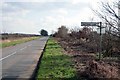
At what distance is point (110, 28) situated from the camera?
11.3m

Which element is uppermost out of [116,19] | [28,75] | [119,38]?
[116,19]

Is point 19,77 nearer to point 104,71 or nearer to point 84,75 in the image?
point 84,75

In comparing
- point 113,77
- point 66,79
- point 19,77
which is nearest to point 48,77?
point 66,79

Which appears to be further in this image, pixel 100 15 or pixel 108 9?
pixel 100 15

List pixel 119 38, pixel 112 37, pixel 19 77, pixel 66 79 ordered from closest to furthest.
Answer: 1. pixel 119 38
2. pixel 112 37
3. pixel 66 79
4. pixel 19 77

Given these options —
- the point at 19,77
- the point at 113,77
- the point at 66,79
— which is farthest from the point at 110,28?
the point at 19,77

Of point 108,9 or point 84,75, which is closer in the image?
point 108,9

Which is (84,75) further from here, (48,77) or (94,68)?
(48,77)

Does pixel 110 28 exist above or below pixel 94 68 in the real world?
above

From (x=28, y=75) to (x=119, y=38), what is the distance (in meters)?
5.75

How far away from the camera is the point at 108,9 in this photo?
36.4 feet

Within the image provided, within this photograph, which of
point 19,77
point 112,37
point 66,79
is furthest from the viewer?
point 19,77

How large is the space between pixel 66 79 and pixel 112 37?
2.47 meters

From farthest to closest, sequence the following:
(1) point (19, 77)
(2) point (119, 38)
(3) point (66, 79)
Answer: (1) point (19, 77) < (3) point (66, 79) < (2) point (119, 38)
